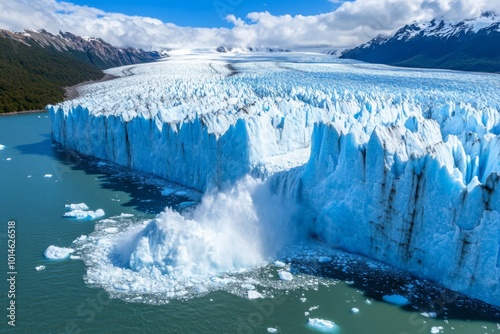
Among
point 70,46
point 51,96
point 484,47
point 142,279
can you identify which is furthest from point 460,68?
point 70,46

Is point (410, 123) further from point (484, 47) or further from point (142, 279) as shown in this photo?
point (484, 47)

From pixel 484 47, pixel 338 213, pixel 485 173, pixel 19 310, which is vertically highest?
pixel 484 47

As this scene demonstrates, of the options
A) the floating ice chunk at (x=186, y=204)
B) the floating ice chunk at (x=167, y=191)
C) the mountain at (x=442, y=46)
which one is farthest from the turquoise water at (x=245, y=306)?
the mountain at (x=442, y=46)

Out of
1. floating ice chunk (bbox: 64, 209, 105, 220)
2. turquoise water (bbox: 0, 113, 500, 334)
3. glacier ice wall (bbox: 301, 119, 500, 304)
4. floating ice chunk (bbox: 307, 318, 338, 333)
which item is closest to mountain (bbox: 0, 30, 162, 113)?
floating ice chunk (bbox: 64, 209, 105, 220)

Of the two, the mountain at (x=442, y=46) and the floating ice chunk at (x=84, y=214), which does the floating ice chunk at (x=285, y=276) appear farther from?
the mountain at (x=442, y=46)

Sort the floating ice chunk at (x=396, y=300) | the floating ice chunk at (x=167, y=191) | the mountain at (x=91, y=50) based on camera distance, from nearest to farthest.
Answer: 1. the floating ice chunk at (x=396, y=300)
2. the floating ice chunk at (x=167, y=191)
3. the mountain at (x=91, y=50)

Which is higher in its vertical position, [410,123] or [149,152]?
[410,123]
